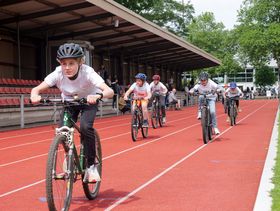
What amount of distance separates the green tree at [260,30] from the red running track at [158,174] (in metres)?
48.0

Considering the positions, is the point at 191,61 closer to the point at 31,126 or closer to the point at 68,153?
the point at 31,126

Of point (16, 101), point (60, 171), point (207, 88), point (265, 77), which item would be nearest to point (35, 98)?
point (60, 171)

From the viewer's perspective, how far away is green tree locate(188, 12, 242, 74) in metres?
82.0

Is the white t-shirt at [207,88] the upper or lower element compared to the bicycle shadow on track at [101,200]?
upper

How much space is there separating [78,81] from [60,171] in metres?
1.11

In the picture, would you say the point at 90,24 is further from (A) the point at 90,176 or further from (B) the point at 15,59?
(A) the point at 90,176

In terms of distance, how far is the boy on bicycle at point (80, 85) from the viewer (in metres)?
5.68

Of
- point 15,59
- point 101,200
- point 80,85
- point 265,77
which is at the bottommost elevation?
point 101,200

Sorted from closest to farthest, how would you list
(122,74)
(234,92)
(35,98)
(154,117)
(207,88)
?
(35,98), (207,88), (154,117), (234,92), (122,74)

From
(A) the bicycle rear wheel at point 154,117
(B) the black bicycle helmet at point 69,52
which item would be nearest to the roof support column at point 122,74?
(A) the bicycle rear wheel at point 154,117

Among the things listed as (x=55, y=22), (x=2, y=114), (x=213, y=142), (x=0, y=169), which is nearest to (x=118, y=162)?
(x=0, y=169)

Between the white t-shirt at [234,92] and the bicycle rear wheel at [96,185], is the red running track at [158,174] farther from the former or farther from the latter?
the white t-shirt at [234,92]

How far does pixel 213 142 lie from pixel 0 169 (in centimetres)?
556

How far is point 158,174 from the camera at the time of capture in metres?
8.16
